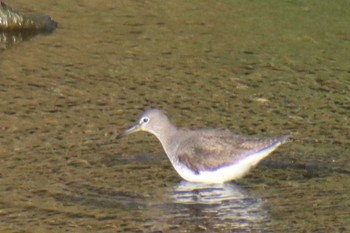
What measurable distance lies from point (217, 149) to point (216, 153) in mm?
31

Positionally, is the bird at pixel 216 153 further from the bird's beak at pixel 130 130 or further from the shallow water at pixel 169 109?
the bird's beak at pixel 130 130

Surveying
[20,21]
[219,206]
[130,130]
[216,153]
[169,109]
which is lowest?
[219,206]

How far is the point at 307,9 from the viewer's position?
12727 mm

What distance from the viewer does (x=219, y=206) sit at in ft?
24.8

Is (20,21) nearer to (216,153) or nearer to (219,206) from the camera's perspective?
(216,153)

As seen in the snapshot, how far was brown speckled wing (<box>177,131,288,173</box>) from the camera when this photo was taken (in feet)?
26.2

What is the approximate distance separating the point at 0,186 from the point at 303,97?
3.27m

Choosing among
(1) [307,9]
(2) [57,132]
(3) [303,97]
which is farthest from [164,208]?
(1) [307,9]

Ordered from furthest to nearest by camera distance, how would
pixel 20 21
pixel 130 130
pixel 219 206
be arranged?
pixel 20 21 → pixel 130 130 → pixel 219 206

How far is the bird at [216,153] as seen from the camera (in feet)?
26.1

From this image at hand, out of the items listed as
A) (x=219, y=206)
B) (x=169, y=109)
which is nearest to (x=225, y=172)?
(x=219, y=206)

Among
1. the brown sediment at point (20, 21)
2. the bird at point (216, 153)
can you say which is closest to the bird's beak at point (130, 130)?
the bird at point (216, 153)

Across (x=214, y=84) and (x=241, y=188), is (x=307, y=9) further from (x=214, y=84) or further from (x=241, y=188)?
(x=241, y=188)

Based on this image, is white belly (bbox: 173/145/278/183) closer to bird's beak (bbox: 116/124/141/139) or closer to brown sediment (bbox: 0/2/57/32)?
bird's beak (bbox: 116/124/141/139)
